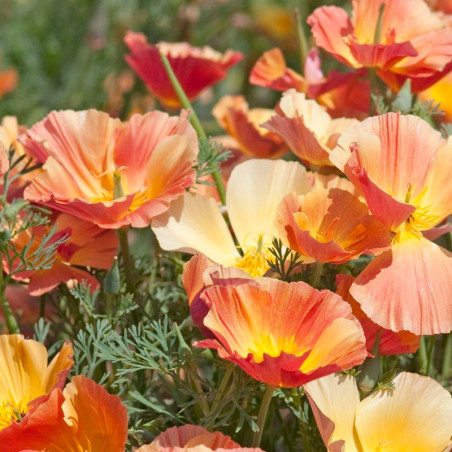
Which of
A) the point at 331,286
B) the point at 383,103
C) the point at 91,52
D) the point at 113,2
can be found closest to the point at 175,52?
the point at 383,103

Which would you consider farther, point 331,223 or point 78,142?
point 78,142

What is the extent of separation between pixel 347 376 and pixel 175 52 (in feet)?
1.86

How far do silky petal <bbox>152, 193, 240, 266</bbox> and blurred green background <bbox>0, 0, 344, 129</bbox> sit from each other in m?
1.01

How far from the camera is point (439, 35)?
0.73 metres

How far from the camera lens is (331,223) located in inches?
22.7

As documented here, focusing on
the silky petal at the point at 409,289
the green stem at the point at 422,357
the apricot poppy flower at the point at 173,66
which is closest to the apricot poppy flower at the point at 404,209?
the silky petal at the point at 409,289

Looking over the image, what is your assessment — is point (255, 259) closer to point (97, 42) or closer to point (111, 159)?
point (111, 159)

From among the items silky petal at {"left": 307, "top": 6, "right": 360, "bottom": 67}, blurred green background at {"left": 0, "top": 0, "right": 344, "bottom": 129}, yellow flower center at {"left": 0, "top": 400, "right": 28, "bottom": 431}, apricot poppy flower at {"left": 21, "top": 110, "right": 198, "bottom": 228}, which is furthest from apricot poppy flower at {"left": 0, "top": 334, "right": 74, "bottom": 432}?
blurred green background at {"left": 0, "top": 0, "right": 344, "bottom": 129}

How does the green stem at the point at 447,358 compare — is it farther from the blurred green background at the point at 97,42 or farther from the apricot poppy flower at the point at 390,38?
the blurred green background at the point at 97,42

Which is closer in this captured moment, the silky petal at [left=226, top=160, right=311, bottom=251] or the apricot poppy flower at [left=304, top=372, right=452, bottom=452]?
the apricot poppy flower at [left=304, top=372, right=452, bottom=452]

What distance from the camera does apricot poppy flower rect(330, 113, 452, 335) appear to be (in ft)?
1.81

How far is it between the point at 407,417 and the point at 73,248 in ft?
0.88

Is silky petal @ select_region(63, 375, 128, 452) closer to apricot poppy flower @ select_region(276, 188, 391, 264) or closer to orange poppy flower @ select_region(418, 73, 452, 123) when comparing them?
apricot poppy flower @ select_region(276, 188, 391, 264)

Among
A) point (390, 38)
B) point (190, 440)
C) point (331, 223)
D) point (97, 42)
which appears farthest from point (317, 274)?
point (97, 42)
